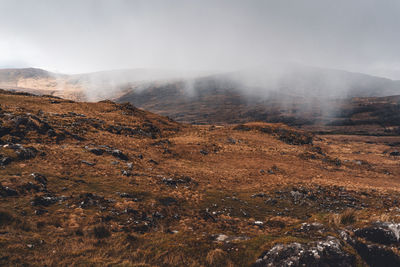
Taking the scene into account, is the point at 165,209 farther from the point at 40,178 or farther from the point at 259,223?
the point at 40,178

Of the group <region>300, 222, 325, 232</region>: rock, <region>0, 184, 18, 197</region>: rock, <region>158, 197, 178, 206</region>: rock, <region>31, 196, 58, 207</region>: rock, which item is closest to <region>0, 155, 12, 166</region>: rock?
<region>0, 184, 18, 197</region>: rock

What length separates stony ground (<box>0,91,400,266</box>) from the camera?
7.57m

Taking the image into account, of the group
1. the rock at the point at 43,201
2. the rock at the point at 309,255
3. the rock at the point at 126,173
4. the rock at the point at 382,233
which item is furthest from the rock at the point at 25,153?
the rock at the point at 382,233

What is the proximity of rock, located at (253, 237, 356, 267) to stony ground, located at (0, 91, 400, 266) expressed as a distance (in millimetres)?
37

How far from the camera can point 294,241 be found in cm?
777

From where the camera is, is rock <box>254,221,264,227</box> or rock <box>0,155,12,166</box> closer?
rock <box>254,221,264,227</box>

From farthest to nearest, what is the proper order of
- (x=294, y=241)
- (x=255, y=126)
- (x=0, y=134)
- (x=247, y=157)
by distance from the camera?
(x=255, y=126)
(x=247, y=157)
(x=0, y=134)
(x=294, y=241)

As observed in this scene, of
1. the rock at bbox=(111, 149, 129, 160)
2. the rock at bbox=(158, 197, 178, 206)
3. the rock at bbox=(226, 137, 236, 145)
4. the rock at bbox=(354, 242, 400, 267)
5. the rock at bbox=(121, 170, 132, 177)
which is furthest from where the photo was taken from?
the rock at bbox=(226, 137, 236, 145)

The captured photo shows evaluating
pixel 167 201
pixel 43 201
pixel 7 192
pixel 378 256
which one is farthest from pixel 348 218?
pixel 7 192

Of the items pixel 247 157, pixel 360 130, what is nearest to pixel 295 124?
pixel 360 130

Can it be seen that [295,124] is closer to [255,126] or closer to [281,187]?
[255,126]

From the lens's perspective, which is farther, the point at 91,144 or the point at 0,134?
the point at 91,144

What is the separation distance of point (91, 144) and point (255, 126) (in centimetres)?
5305

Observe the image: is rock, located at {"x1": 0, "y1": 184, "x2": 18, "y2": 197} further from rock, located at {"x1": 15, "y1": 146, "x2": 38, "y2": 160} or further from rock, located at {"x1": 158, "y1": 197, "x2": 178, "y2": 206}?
rock, located at {"x1": 158, "y1": 197, "x2": 178, "y2": 206}
